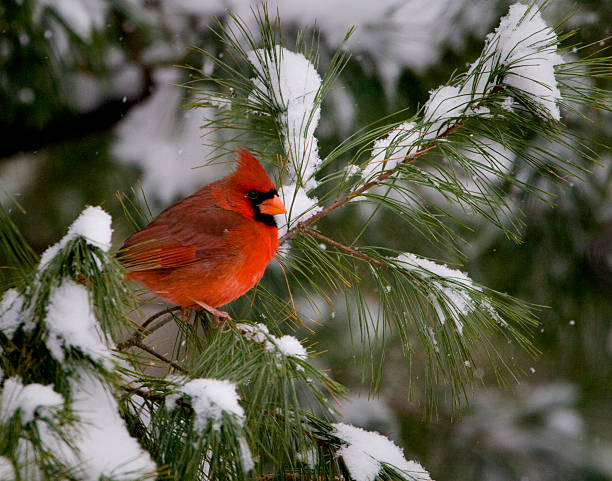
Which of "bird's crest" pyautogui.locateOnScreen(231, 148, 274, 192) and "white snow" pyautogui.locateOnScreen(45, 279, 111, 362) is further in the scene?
"bird's crest" pyautogui.locateOnScreen(231, 148, 274, 192)

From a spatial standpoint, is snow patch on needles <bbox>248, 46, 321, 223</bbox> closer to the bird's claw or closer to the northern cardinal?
the northern cardinal

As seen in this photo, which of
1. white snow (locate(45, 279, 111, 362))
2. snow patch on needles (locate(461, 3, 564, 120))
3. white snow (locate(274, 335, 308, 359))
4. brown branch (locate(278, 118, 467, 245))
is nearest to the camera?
white snow (locate(45, 279, 111, 362))

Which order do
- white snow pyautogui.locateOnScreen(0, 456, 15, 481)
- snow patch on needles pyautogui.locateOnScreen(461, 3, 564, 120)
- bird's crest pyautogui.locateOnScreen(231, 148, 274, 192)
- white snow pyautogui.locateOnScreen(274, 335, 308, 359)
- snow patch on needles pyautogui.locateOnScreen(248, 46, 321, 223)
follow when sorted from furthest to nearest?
bird's crest pyautogui.locateOnScreen(231, 148, 274, 192) < snow patch on needles pyautogui.locateOnScreen(248, 46, 321, 223) < snow patch on needles pyautogui.locateOnScreen(461, 3, 564, 120) < white snow pyautogui.locateOnScreen(274, 335, 308, 359) < white snow pyautogui.locateOnScreen(0, 456, 15, 481)

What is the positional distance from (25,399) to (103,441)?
11 cm

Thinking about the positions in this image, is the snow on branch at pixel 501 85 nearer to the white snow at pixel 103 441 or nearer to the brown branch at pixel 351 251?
the brown branch at pixel 351 251

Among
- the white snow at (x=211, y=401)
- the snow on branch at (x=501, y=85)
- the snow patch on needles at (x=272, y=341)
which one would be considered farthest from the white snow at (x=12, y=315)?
the snow on branch at (x=501, y=85)

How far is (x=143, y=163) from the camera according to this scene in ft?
7.58

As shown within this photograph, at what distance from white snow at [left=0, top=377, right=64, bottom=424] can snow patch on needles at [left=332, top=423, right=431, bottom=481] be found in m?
0.50

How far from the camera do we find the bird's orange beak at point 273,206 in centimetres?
149

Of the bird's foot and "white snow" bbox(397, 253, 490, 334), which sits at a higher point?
the bird's foot

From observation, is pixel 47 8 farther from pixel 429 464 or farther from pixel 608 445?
pixel 608 445

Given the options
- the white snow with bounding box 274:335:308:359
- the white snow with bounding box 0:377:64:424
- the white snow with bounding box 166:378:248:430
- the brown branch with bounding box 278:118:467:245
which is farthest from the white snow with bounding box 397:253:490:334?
the white snow with bounding box 0:377:64:424

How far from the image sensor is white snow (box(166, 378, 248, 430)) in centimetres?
86

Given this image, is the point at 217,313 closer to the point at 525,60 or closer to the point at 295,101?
the point at 295,101
